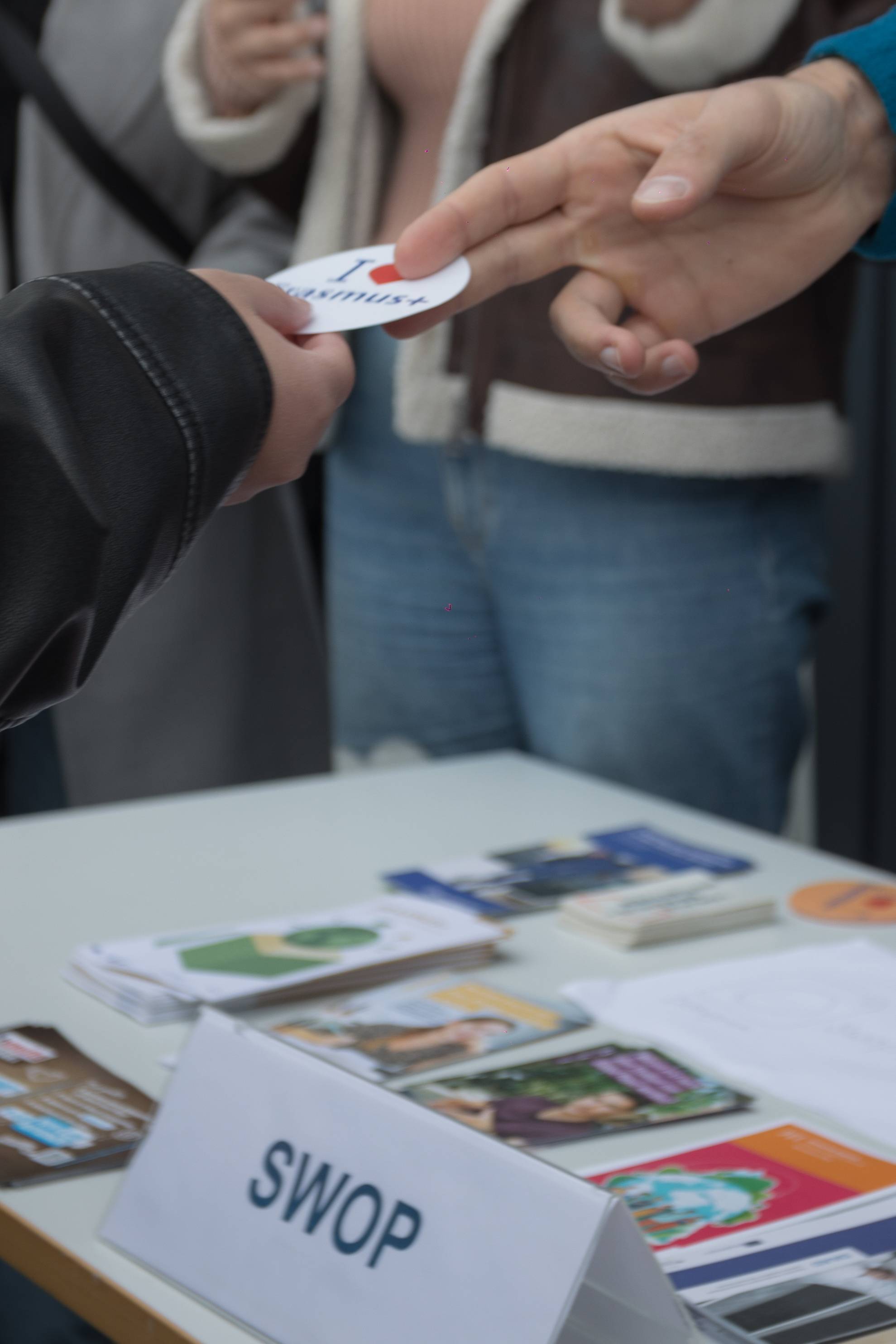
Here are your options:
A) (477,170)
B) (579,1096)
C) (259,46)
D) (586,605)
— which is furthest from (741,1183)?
(259,46)

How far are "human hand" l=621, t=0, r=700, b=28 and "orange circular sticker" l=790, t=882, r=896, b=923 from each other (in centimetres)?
74

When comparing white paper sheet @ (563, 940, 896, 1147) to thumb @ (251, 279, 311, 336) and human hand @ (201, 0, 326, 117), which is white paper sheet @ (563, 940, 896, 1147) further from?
human hand @ (201, 0, 326, 117)

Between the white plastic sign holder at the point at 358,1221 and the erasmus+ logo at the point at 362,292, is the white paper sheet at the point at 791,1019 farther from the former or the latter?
the erasmus+ logo at the point at 362,292

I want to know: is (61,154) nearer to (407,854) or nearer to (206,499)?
(407,854)

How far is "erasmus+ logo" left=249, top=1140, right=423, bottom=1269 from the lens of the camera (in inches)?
26.4

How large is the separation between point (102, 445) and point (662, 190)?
1.20 feet

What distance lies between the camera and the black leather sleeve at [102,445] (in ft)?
1.95

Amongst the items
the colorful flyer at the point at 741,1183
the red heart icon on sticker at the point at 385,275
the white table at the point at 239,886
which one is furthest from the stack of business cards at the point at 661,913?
the red heart icon on sticker at the point at 385,275

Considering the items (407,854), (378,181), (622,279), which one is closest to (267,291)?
(622,279)

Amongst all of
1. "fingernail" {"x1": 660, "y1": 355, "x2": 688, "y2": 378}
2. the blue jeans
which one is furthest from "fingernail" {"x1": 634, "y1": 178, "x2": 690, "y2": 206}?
the blue jeans

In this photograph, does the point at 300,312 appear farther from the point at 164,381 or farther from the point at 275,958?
the point at 275,958

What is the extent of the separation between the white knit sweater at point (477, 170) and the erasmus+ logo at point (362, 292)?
0.57 metres

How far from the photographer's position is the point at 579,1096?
0.91 metres

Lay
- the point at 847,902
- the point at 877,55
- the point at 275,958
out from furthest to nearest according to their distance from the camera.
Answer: the point at 847,902
the point at 275,958
the point at 877,55
